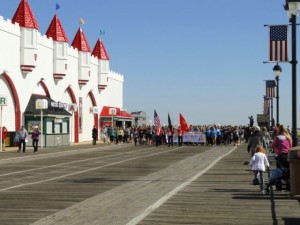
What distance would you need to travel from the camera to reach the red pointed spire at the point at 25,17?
48188 mm

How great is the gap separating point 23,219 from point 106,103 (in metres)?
63.1

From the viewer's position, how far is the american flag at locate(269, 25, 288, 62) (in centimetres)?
2192

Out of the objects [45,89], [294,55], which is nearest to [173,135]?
[45,89]

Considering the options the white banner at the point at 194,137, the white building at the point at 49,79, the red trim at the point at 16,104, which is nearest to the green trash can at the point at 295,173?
the white building at the point at 49,79

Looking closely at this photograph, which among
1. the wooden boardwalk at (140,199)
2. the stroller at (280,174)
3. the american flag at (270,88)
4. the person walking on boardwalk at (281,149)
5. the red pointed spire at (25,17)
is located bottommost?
the wooden boardwalk at (140,199)

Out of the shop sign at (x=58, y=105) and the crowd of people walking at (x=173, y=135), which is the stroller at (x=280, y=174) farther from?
the shop sign at (x=58, y=105)

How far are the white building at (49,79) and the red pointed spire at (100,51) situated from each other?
0.52m

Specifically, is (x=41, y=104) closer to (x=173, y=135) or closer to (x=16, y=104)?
(x=16, y=104)

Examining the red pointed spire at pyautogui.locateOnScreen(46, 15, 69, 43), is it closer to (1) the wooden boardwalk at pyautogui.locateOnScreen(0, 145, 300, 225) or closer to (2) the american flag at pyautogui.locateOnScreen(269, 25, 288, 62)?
(1) the wooden boardwalk at pyautogui.locateOnScreen(0, 145, 300, 225)

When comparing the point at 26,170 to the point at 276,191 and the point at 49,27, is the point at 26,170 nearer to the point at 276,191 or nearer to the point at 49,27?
the point at 276,191

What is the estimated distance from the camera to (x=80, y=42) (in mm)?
63875

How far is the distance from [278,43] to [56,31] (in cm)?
3652

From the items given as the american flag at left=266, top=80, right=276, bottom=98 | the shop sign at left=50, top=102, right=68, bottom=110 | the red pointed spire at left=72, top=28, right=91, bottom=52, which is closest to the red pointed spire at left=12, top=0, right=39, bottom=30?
the shop sign at left=50, top=102, right=68, bottom=110

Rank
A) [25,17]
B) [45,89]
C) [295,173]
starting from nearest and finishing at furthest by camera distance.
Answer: [295,173] < [25,17] < [45,89]
